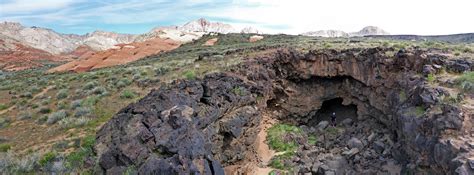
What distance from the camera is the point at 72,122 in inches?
686

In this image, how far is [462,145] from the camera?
11555 mm

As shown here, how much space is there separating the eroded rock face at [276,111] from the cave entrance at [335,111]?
81 centimetres

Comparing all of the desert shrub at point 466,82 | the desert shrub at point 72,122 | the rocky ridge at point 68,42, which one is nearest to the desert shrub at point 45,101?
the desert shrub at point 72,122

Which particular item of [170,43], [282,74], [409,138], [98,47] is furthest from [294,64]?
[98,47]

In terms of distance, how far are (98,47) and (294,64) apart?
94914mm

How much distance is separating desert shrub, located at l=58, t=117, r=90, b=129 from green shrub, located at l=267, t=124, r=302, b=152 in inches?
365

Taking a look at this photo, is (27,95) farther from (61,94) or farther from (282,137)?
(282,137)

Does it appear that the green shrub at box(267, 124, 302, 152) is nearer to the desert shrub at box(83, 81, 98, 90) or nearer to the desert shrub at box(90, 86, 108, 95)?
the desert shrub at box(90, 86, 108, 95)

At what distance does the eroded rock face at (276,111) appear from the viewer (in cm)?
1248

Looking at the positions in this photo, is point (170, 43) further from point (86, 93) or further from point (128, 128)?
point (128, 128)

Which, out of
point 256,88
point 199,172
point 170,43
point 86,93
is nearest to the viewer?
point 199,172

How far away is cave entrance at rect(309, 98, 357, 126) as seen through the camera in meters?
25.2

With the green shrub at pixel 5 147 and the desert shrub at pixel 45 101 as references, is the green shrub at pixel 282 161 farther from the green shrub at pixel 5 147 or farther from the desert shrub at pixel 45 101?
the desert shrub at pixel 45 101

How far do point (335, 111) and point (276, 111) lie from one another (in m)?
4.29
